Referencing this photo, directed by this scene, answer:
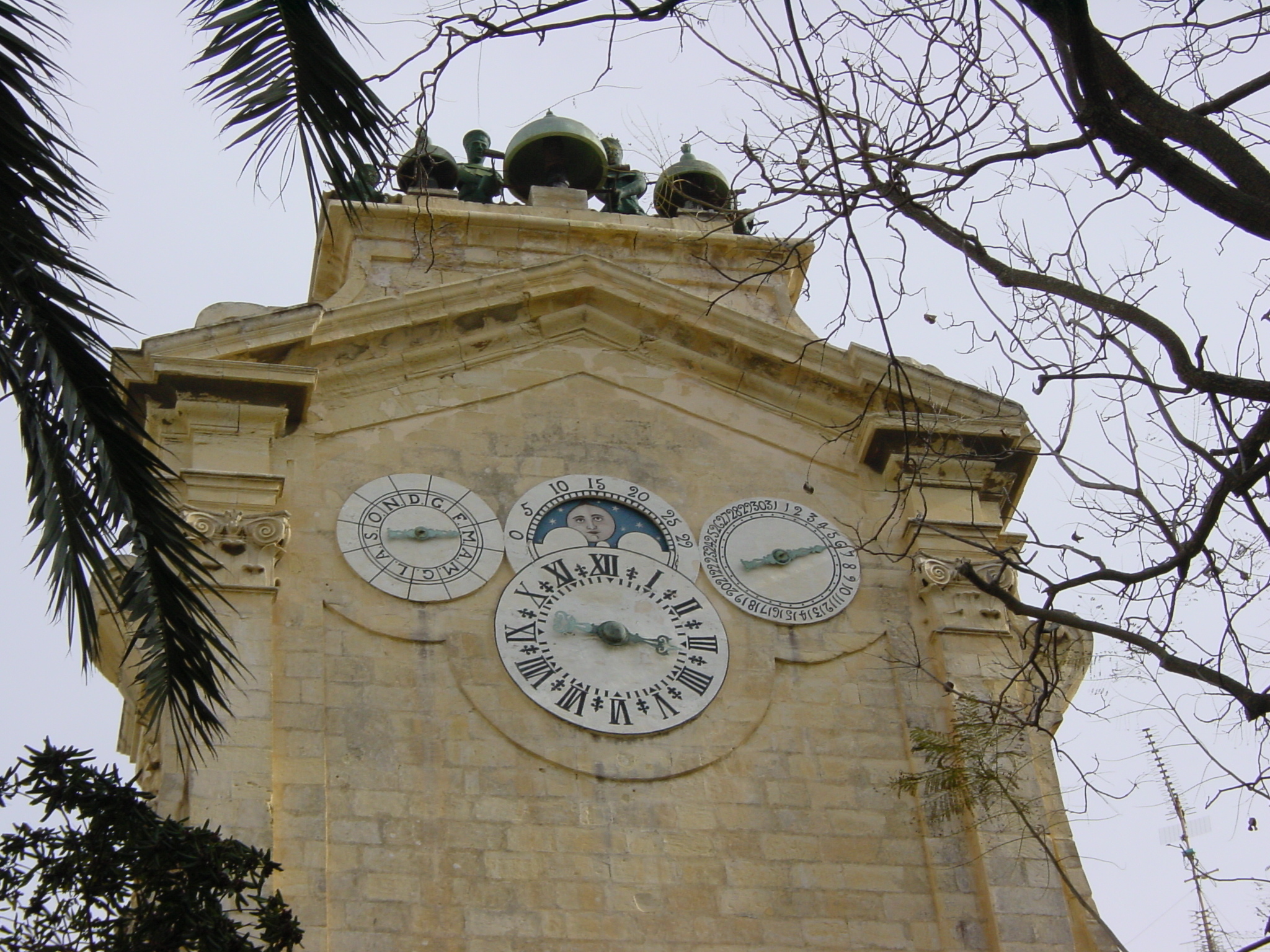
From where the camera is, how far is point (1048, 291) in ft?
31.4

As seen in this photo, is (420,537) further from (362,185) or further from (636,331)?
(362,185)

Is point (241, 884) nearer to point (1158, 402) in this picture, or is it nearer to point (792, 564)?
point (1158, 402)

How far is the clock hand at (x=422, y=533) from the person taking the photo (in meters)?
15.4

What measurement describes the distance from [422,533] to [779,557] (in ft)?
8.85

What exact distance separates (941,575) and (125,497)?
8.02 m

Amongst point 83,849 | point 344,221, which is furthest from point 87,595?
point 344,221

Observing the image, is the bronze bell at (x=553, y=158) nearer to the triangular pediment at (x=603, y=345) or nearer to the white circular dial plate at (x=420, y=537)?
the triangular pediment at (x=603, y=345)

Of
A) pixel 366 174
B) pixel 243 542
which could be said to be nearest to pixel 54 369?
pixel 366 174

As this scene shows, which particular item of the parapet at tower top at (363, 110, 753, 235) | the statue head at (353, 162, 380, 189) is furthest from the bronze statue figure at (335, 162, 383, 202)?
the parapet at tower top at (363, 110, 753, 235)

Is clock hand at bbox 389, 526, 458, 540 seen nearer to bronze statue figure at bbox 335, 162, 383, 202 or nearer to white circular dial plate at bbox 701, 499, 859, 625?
white circular dial plate at bbox 701, 499, 859, 625

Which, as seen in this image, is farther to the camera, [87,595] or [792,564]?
[792,564]

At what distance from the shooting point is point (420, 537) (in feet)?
50.5

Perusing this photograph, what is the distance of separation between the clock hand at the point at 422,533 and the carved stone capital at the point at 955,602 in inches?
138

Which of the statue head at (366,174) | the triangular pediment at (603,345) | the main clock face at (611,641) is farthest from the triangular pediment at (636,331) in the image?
the statue head at (366,174)
